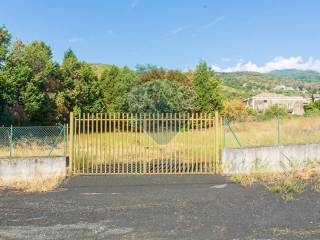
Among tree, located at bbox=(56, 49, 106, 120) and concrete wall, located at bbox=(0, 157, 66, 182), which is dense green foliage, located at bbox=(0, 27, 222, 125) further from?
concrete wall, located at bbox=(0, 157, 66, 182)

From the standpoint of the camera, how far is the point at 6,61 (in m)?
25.7

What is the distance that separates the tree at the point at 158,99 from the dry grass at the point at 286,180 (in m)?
19.5

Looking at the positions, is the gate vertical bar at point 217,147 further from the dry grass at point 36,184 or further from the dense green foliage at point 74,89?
the dense green foliage at point 74,89

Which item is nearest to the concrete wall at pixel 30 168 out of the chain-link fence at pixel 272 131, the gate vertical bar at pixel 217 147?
the gate vertical bar at pixel 217 147

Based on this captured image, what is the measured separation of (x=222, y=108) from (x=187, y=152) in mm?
30567

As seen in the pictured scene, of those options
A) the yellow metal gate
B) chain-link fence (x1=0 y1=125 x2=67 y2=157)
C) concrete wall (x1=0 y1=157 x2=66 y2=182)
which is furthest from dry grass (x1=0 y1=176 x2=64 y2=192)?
the yellow metal gate

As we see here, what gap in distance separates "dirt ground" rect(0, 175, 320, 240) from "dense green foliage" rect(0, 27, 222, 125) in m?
16.0

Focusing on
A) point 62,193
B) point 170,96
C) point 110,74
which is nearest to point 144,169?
point 62,193

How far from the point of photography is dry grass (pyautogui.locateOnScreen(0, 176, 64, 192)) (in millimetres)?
10617

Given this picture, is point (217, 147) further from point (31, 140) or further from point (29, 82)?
point (29, 82)

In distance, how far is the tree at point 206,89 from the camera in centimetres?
4178

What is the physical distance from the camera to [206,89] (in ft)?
138

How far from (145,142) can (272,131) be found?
19.3ft

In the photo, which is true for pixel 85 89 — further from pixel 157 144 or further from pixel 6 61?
pixel 157 144
